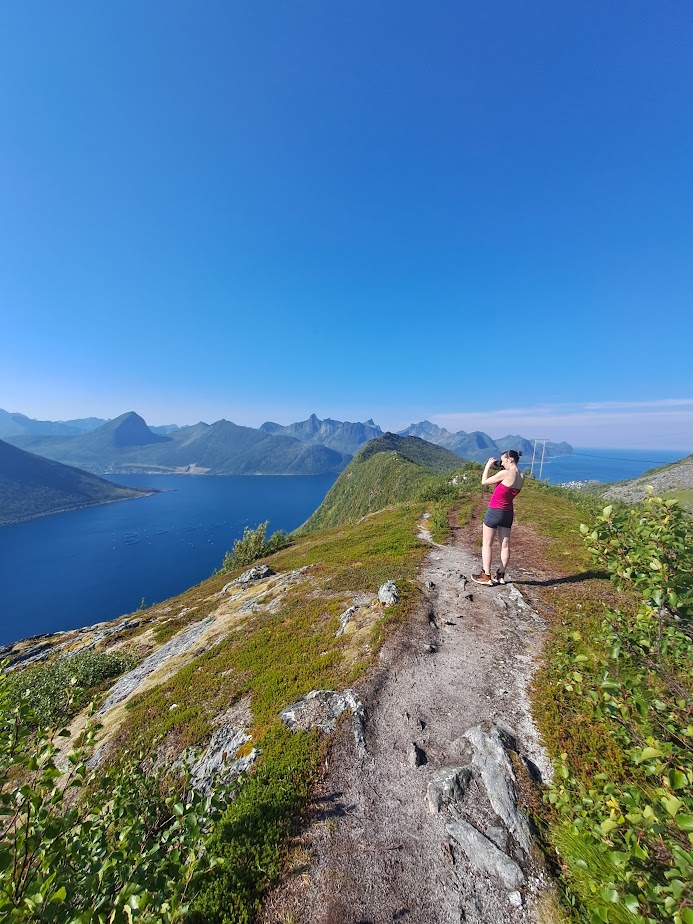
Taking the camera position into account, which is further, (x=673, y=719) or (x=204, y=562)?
(x=204, y=562)

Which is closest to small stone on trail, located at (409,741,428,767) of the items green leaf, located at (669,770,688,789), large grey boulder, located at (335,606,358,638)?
large grey boulder, located at (335,606,358,638)

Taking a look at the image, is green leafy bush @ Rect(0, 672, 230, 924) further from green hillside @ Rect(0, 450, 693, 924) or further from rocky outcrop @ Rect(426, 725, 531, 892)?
rocky outcrop @ Rect(426, 725, 531, 892)

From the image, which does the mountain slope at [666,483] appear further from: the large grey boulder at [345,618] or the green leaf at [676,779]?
the green leaf at [676,779]

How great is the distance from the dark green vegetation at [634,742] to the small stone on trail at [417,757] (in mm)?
2387

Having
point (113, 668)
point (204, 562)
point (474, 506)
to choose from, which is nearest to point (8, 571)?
point (204, 562)

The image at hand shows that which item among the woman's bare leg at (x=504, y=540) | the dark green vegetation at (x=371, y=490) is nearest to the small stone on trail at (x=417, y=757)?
the woman's bare leg at (x=504, y=540)

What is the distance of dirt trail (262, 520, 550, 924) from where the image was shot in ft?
17.1

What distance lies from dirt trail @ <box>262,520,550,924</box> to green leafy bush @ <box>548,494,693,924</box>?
4.94 ft

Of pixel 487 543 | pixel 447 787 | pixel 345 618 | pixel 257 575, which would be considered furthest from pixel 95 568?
pixel 447 787

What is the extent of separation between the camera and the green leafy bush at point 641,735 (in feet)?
8.78

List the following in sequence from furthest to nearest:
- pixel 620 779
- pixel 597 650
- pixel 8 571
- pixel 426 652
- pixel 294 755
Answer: pixel 8 571 → pixel 426 652 → pixel 597 650 → pixel 294 755 → pixel 620 779

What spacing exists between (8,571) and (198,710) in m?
180

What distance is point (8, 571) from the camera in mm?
136125

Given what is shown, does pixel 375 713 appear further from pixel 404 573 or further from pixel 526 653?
pixel 404 573
